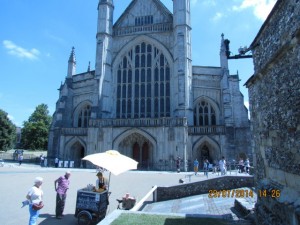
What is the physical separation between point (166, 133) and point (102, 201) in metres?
18.5

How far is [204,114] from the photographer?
29.2 m

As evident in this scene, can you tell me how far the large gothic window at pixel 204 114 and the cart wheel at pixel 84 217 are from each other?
23.4 metres

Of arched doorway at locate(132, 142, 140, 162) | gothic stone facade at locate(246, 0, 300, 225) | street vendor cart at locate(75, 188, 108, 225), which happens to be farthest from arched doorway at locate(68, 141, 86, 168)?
gothic stone facade at locate(246, 0, 300, 225)

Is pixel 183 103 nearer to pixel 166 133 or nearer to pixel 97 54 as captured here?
pixel 166 133

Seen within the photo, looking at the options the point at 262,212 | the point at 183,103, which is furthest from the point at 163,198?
the point at 183,103

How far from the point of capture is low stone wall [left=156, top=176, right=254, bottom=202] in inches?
473

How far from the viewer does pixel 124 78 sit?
30984 millimetres

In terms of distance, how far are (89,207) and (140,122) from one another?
64.5 ft

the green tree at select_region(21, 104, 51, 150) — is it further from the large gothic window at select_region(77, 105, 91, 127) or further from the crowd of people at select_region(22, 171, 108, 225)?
the crowd of people at select_region(22, 171, 108, 225)

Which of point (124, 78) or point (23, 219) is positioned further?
point (124, 78)

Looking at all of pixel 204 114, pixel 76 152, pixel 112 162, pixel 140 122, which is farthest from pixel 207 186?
pixel 76 152

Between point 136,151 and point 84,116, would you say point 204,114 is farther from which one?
point 84,116

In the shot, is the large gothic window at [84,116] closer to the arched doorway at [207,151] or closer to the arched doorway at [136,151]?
the arched doorway at [136,151]

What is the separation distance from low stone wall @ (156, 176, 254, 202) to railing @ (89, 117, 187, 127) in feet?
42.6
